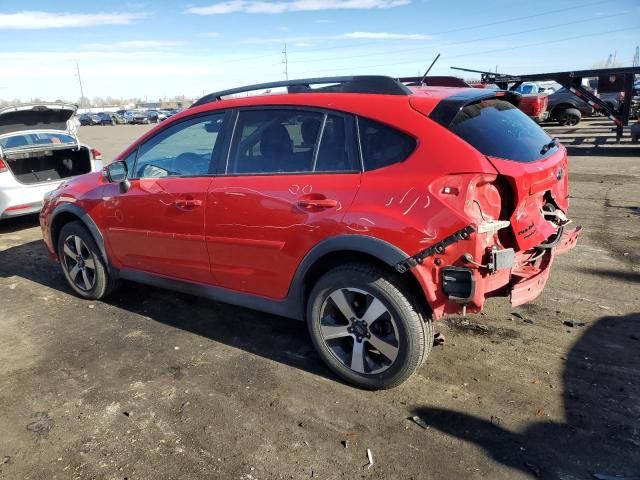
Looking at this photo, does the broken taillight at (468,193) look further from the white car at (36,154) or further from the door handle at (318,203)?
the white car at (36,154)

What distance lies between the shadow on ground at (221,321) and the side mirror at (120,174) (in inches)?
45.0

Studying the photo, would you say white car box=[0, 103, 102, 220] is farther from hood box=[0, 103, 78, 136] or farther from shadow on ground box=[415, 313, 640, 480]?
shadow on ground box=[415, 313, 640, 480]

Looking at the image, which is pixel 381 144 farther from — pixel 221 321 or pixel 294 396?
pixel 221 321

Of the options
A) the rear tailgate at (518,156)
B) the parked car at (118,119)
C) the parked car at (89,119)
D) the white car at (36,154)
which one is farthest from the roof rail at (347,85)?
the parked car at (89,119)

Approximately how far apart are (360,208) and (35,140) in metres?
6.83

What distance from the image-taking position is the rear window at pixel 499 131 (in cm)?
284

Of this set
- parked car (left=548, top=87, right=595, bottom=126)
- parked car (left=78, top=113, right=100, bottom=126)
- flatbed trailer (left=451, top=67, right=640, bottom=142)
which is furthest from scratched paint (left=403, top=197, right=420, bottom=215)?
A: parked car (left=78, top=113, right=100, bottom=126)

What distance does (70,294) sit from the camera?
4.92 m

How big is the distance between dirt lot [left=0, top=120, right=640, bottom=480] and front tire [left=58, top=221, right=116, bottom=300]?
6.1 inches

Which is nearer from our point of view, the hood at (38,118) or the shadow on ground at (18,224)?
the hood at (38,118)

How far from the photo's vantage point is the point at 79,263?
469 centimetres

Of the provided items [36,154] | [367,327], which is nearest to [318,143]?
[367,327]

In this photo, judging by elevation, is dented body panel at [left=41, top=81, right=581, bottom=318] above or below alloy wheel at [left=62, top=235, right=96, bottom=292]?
above

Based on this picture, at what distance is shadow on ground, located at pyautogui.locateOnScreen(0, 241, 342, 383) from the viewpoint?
3629mm
